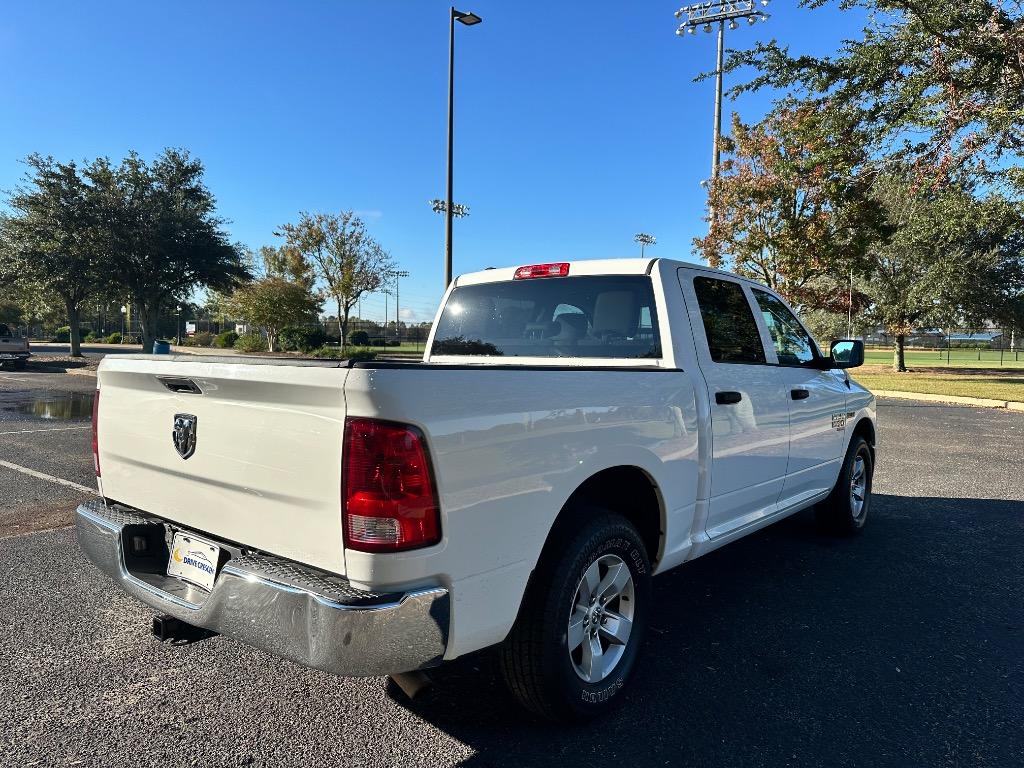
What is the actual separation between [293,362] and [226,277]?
88.5 feet

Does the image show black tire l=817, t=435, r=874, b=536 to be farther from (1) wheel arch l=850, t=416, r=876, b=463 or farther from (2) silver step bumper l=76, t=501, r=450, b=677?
(2) silver step bumper l=76, t=501, r=450, b=677

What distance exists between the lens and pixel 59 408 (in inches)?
493

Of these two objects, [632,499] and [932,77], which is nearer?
[632,499]

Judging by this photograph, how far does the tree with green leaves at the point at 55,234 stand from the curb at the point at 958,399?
2640cm

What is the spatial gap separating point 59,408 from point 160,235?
14.1 meters

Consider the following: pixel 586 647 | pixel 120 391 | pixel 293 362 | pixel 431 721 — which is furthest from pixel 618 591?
pixel 120 391

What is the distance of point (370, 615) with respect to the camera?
191 centimetres

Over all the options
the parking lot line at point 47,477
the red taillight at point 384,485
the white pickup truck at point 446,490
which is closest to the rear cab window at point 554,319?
the white pickup truck at point 446,490

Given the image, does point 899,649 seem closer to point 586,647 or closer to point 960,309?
point 586,647

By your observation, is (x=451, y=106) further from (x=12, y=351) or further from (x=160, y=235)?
(x=12, y=351)

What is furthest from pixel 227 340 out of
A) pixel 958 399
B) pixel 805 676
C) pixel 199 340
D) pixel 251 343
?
pixel 805 676

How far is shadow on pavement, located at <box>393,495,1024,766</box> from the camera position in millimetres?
2492

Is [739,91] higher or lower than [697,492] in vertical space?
higher

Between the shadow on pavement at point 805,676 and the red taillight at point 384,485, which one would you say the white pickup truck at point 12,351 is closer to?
the shadow on pavement at point 805,676
